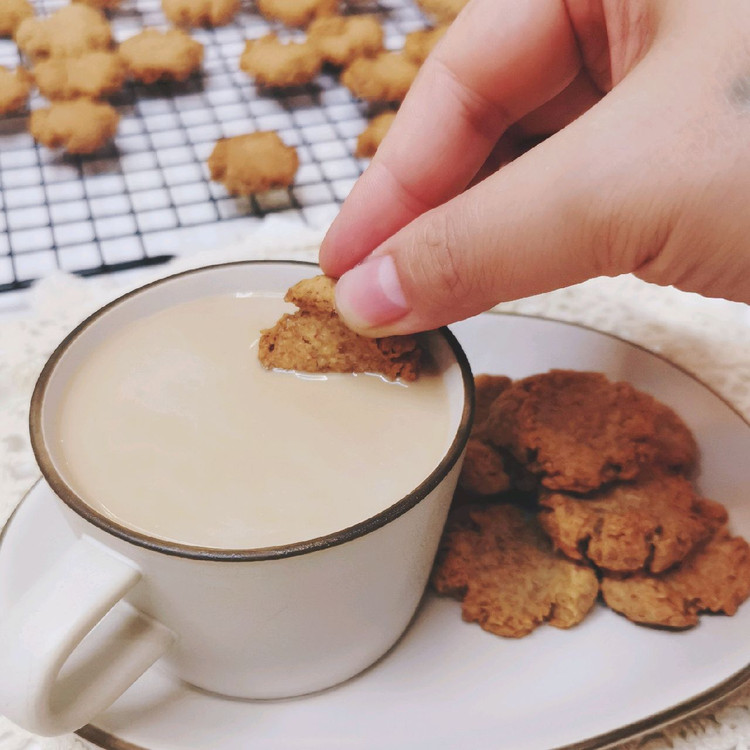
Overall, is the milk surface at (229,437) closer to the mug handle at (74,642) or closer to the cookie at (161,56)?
the mug handle at (74,642)

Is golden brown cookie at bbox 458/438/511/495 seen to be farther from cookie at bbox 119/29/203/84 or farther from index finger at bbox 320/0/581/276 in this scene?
cookie at bbox 119/29/203/84

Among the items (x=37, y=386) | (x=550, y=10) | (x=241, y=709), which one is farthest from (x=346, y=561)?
(x=550, y=10)

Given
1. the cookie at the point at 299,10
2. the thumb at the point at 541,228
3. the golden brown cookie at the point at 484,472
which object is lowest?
the cookie at the point at 299,10

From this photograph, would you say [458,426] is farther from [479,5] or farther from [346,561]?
[479,5]

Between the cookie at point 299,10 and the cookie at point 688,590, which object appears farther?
the cookie at point 299,10

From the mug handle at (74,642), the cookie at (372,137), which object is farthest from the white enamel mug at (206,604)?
the cookie at (372,137)

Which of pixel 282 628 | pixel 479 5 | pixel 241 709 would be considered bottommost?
pixel 241 709

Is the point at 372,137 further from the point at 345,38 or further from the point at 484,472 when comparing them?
the point at 484,472
